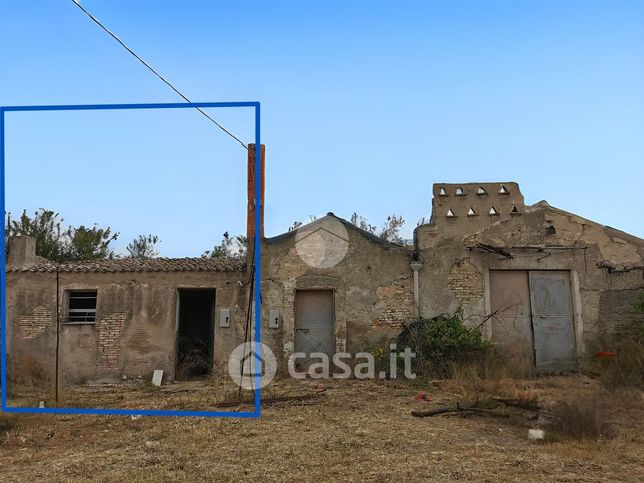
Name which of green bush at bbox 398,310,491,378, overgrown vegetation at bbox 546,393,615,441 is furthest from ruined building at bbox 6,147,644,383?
overgrown vegetation at bbox 546,393,615,441

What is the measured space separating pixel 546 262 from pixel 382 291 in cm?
397

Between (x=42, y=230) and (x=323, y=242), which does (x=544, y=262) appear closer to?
(x=323, y=242)

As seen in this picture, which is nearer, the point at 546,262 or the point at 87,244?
the point at 546,262

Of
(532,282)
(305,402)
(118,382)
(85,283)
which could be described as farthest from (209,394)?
(532,282)

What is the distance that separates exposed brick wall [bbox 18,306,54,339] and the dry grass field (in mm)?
4860

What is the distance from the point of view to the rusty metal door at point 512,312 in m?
13.0

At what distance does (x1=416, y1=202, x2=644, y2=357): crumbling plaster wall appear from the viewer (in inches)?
520

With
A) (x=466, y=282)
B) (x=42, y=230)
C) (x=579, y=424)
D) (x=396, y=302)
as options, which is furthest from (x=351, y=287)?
(x=42, y=230)

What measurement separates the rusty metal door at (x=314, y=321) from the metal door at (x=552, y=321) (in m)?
4.82

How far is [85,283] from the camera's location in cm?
1402

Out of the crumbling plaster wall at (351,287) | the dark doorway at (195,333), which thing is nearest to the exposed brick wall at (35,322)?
the dark doorway at (195,333)

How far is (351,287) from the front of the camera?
13.4m

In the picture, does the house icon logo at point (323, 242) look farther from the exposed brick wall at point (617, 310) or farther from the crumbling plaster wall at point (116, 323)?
the exposed brick wall at point (617, 310)

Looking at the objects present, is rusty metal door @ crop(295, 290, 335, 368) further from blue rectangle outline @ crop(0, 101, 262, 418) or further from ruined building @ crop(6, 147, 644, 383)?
blue rectangle outline @ crop(0, 101, 262, 418)
